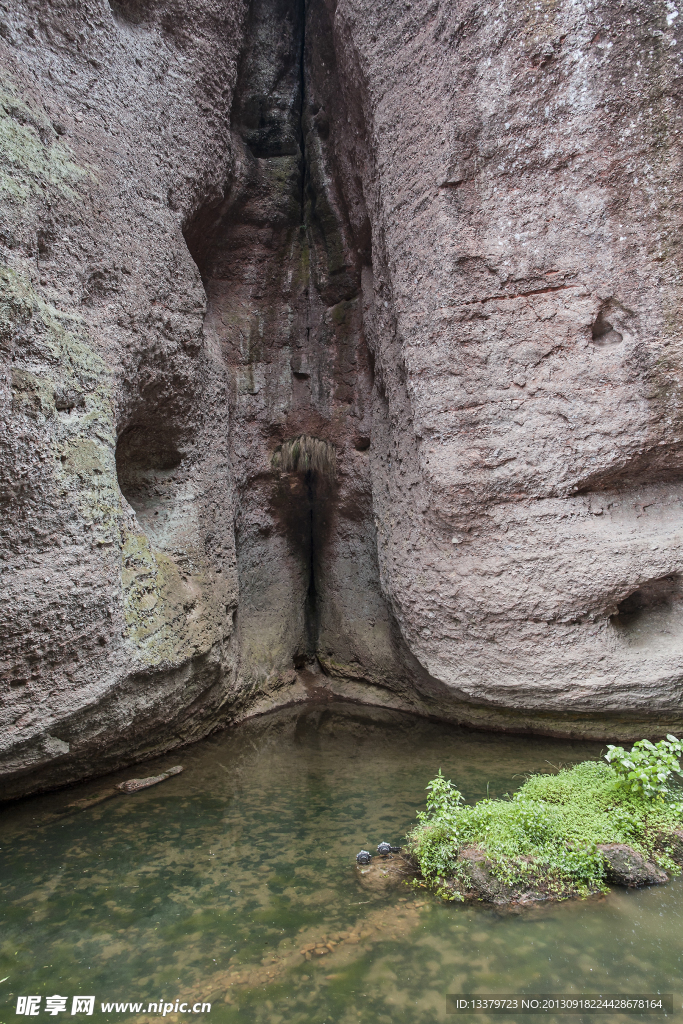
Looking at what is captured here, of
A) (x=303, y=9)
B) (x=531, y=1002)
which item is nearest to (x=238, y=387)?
(x=303, y=9)

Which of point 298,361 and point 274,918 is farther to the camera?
point 298,361

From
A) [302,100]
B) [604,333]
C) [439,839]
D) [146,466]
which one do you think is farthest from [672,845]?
[302,100]

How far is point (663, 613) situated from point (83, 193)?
4454 mm

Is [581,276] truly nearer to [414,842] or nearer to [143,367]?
A: [143,367]

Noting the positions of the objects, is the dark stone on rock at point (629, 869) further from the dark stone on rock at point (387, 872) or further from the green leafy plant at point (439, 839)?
the dark stone on rock at point (387, 872)

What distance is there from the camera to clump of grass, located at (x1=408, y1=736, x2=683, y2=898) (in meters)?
2.91

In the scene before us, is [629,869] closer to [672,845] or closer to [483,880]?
[672,845]

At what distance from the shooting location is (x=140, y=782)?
12.9 feet

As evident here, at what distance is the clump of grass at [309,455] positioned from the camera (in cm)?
607

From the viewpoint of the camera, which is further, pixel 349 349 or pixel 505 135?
pixel 349 349

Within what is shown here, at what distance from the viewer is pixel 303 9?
6.12 metres

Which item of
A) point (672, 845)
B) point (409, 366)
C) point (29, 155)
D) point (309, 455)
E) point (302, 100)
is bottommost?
point (672, 845)

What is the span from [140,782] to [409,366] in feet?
10.7

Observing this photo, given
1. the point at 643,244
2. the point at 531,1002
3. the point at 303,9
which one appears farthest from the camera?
the point at 303,9
